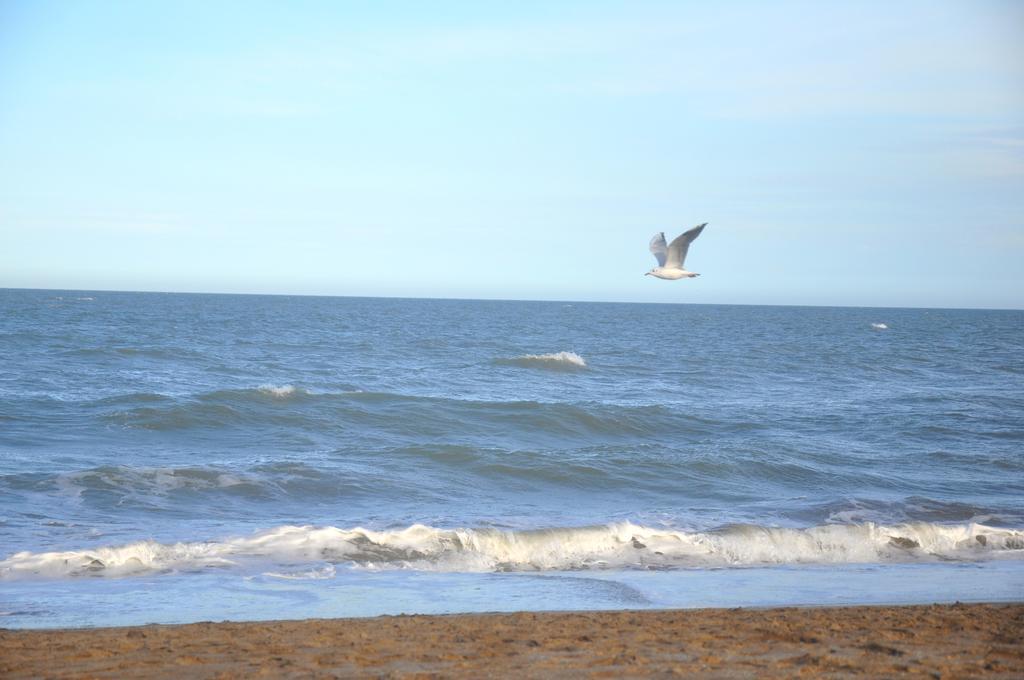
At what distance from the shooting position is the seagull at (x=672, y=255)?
47.4 feet

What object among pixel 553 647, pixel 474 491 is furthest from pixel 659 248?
pixel 553 647

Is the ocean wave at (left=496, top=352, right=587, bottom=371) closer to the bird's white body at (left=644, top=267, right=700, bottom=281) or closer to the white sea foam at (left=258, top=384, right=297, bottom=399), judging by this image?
the white sea foam at (left=258, top=384, right=297, bottom=399)

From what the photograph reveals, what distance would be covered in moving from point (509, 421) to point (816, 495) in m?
7.56

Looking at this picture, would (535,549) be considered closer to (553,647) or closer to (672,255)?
(553,647)

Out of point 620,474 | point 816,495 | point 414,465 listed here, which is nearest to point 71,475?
point 414,465

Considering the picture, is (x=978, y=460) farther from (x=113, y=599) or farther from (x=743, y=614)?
(x=113, y=599)

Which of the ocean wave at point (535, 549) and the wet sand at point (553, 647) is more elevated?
the wet sand at point (553, 647)

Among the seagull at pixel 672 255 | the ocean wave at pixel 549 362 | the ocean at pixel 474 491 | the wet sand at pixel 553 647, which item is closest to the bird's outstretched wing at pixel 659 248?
the seagull at pixel 672 255

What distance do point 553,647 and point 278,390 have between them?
16367mm

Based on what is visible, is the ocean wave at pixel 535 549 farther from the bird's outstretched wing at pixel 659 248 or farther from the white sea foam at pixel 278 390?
the white sea foam at pixel 278 390

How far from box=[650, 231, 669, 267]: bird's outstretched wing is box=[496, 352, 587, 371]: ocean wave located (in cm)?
1658

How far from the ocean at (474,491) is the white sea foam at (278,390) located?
0.25ft

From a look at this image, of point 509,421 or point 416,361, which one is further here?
point 416,361

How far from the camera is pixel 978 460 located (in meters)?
16.7
